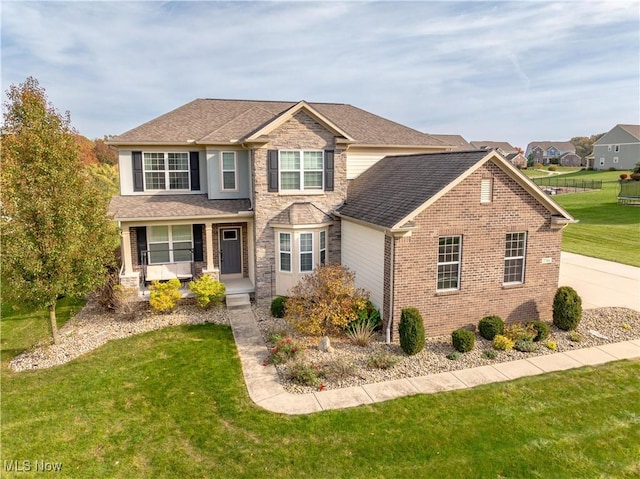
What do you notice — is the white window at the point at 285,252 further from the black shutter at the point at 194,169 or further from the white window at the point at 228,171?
the black shutter at the point at 194,169

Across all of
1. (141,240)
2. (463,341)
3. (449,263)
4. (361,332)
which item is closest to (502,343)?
(463,341)

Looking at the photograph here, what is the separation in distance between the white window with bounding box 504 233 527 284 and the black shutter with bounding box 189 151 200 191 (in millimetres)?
12194

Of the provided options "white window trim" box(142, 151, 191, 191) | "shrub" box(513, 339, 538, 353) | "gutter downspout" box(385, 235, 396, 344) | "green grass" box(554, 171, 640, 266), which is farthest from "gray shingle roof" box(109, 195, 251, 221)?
"green grass" box(554, 171, 640, 266)

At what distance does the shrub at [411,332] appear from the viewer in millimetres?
11297

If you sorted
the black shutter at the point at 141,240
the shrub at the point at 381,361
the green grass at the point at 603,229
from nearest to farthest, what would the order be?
the shrub at the point at 381,361 < the black shutter at the point at 141,240 < the green grass at the point at 603,229

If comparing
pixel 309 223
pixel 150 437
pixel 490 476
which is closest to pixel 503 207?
pixel 309 223

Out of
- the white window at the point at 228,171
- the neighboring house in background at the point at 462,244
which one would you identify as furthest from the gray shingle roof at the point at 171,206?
the neighboring house in background at the point at 462,244

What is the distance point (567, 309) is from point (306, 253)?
8.68 m

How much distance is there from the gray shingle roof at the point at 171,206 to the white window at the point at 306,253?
2834 mm

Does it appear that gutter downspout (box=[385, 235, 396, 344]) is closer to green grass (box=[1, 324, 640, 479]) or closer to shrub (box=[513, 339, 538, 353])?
green grass (box=[1, 324, 640, 479])

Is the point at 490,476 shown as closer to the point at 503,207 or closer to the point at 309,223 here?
the point at 503,207

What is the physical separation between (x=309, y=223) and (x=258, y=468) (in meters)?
9.31

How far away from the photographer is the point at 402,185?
46.2 feet

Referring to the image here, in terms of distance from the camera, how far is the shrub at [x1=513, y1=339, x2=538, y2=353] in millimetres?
11680
